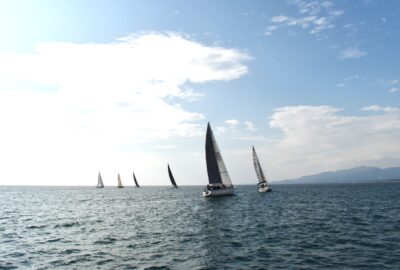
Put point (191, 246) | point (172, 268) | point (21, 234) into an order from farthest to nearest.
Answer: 1. point (21, 234)
2. point (191, 246)
3. point (172, 268)

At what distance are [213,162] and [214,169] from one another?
1588 millimetres

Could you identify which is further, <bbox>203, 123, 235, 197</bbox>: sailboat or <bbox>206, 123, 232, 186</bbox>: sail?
<bbox>206, 123, 232, 186</bbox>: sail

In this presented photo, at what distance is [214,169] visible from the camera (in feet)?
271

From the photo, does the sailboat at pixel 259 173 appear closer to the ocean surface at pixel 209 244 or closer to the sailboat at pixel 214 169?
the sailboat at pixel 214 169

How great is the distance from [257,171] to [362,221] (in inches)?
2603

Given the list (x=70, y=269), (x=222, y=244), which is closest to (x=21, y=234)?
(x=70, y=269)

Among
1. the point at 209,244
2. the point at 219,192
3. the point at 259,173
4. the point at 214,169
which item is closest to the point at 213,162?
the point at 214,169

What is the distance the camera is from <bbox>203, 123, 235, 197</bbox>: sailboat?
8225 centimetres

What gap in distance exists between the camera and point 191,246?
32.0m

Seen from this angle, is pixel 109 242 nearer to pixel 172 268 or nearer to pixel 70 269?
pixel 70 269

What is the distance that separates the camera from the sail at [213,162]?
82.5 metres

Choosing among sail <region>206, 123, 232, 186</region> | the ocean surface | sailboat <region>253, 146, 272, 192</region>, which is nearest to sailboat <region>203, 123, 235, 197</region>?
sail <region>206, 123, 232, 186</region>

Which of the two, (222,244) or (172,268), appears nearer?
(172,268)

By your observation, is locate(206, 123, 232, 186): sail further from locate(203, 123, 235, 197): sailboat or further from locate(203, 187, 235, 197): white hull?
locate(203, 187, 235, 197): white hull
